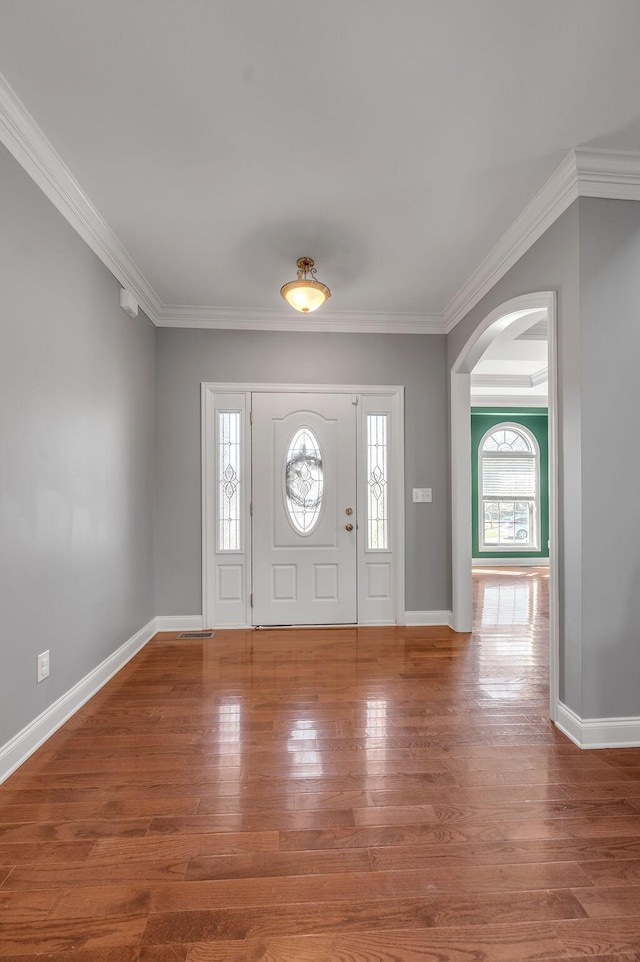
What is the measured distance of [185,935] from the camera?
4.31ft

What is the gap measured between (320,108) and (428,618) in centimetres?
392

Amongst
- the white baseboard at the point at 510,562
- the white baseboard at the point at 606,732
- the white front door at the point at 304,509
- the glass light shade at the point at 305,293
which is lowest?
the white baseboard at the point at 510,562

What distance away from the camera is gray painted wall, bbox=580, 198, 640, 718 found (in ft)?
7.72

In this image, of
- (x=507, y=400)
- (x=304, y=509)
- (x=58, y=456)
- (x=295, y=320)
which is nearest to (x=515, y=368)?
(x=507, y=400)

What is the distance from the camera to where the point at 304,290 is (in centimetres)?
320

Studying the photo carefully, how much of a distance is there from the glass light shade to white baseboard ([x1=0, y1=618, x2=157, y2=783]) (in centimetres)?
276

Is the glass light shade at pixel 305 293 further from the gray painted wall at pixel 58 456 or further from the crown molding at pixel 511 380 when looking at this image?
the crown molding at pixel 511 380

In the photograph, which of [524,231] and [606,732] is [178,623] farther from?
[524,231]

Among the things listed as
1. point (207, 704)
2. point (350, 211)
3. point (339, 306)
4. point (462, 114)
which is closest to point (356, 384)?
point (339, 306)

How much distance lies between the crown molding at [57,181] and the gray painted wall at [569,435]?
2.60m

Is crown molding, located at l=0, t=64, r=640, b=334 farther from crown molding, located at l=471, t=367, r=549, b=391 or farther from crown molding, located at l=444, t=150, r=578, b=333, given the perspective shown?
crown molding, located at l=471, t=367, r=549, b=391

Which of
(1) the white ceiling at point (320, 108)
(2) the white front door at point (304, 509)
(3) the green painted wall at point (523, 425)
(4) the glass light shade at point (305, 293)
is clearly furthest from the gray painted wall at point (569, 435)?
(3) the green painted wall at point (523, 425)

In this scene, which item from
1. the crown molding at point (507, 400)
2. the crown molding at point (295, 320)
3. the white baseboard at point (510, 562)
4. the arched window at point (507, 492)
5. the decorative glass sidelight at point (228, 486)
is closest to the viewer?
the crown molding at point (295, 320)

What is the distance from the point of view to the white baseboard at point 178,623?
4.31 meters
